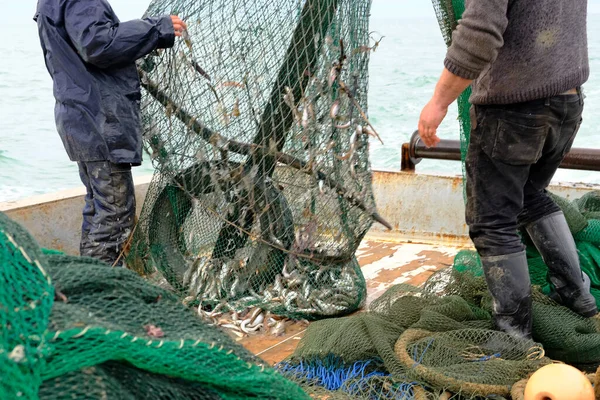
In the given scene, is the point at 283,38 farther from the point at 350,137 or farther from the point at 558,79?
the point at 558,79

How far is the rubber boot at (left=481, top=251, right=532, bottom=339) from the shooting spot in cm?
320

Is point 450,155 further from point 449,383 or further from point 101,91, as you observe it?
point 449,383

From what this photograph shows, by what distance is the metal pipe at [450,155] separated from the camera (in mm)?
5504

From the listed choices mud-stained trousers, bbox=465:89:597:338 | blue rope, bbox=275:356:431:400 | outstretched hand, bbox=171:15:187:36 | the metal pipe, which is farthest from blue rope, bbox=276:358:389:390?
the metal pipe

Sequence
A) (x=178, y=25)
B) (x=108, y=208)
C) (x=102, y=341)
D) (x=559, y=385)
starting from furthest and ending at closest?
(x=108, y=208) → (x=178, y=25) → (x=559, y=385) → (x=102, y=341)

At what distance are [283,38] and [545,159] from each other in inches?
64.7

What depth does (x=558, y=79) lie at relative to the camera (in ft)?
9.91

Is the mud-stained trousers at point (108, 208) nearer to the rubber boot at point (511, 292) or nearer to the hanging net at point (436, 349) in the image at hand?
the hanging net at point (436, 349)

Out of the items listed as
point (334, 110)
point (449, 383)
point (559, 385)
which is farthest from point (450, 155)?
point (559, 385)

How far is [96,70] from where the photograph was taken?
166 inches

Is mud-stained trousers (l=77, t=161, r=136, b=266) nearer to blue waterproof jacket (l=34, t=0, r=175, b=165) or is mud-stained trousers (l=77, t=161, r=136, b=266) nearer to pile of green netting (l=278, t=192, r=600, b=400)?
blue waterproof jacket (l=34, t=0, r=175, b=165)

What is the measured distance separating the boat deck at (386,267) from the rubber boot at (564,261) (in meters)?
1.32

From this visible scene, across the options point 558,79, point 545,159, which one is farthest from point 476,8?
point 545,159

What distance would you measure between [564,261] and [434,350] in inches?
38.0
